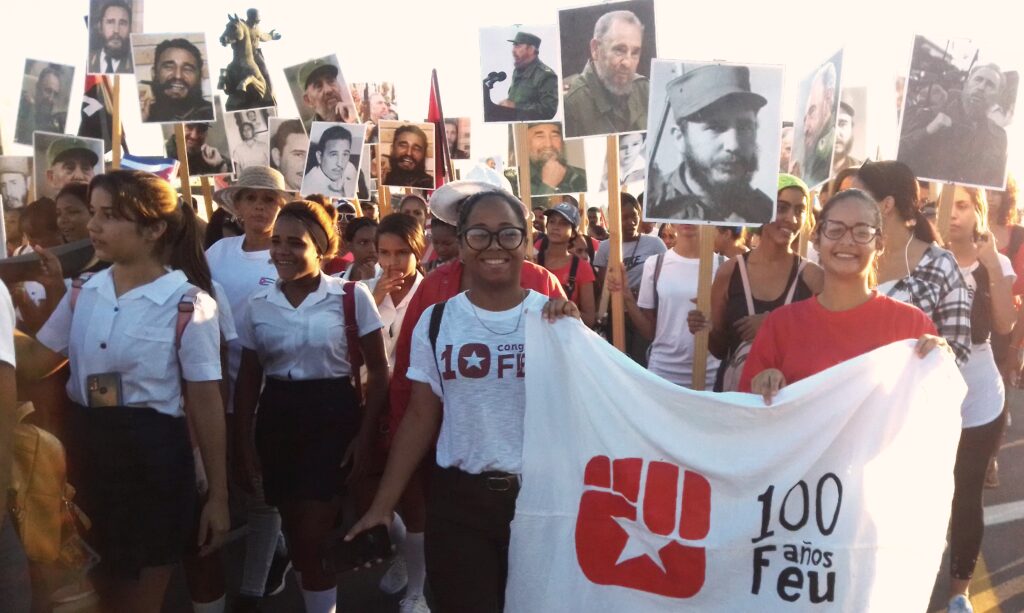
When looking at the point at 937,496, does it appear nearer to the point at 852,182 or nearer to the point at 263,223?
the point at 852,182

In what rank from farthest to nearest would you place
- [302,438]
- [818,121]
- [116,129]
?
1. [116,129]
2. [818,121]
3. [302,438]

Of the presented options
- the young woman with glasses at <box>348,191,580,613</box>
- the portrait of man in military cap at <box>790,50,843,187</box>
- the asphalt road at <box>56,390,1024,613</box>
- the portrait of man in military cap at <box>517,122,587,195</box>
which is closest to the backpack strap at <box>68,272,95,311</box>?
the young woman with glasses at <box>348,191,580,613</box>

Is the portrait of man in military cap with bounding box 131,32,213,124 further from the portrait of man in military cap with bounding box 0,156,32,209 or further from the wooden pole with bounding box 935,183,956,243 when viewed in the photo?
the wooden pole with bounding box 935,183,956,243

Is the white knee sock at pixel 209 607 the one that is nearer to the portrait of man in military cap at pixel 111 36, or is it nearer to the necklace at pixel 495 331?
the necklace at pixel 495 331

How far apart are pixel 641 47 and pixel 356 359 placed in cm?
238

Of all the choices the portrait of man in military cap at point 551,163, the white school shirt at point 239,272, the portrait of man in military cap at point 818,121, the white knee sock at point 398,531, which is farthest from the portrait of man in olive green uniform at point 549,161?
the white knee sock at point 398,531

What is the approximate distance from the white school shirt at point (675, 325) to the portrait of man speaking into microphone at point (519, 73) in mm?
1520

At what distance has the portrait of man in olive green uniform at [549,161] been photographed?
10.2 meters

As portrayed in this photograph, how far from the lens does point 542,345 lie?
3154 millimetres

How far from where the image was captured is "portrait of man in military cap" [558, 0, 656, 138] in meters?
5.26

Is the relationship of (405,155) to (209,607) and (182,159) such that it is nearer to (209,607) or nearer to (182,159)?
(182,159)

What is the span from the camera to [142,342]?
3098 mm

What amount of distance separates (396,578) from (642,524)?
2333 mm

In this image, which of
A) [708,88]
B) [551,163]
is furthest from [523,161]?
[551,163]
